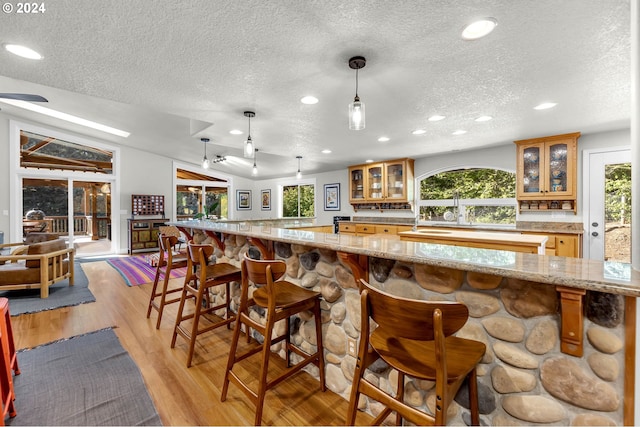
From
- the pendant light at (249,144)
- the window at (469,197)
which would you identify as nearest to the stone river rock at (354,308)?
the pendant light at (249,144)

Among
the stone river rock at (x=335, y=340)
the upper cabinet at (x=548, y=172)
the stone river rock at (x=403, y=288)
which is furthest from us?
the upper cabinet at (x=548, y=172)

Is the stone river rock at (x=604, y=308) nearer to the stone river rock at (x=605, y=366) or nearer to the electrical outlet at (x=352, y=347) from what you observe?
the stone river rock at (x=605, y=366)

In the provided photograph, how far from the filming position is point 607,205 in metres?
3.76

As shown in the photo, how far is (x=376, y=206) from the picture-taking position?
644cm

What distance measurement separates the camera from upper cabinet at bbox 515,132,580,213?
3.87m

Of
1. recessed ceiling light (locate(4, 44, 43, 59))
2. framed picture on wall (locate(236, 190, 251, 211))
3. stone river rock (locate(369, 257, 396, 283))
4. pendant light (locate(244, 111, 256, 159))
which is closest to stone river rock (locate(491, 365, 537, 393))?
stone river rock (locate(369, 257, 396, 283))

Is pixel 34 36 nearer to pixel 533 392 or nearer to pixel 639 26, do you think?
pixel 639 26

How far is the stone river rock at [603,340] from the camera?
89cm

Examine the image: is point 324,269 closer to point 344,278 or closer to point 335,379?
point 344,278

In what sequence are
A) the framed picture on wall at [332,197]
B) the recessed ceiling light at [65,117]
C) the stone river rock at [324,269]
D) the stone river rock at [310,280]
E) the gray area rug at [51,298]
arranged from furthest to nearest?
1. the framed picture on wall at [332,197]
2. the recessed ceiling light at [65,117]
3. the gray area rug at [51,298]
4. the stone river rock at [310,280]
5. the stone river rock at [324,269]

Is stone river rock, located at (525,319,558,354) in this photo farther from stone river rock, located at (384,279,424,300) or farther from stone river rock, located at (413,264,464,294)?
stone river rock, located at (384,279,424,300)

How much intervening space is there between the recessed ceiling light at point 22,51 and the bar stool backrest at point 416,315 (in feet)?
8.96

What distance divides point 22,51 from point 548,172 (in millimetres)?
5838

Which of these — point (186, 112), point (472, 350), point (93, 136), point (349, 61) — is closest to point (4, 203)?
point (93, 136)
